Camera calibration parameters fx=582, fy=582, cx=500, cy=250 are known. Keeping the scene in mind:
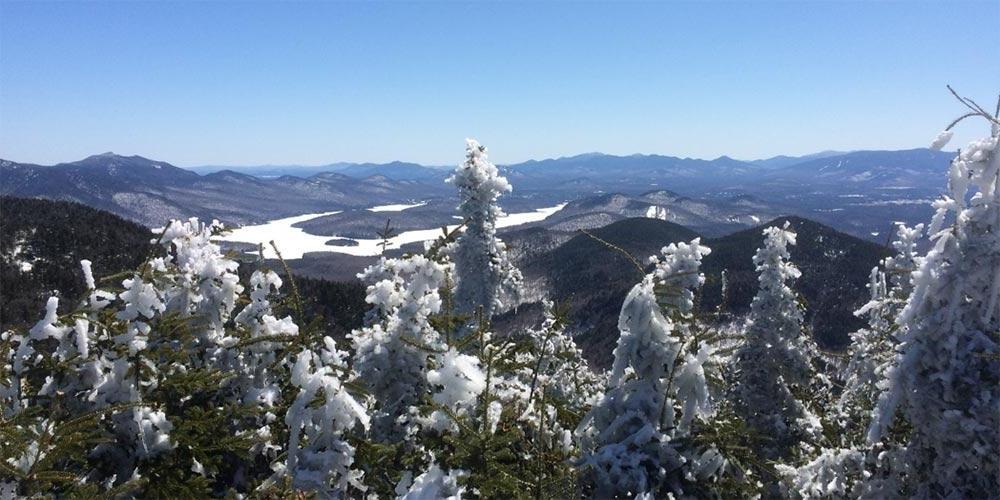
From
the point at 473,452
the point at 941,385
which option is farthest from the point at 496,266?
the point at 473,452

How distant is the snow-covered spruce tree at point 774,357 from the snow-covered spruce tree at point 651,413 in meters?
14.0

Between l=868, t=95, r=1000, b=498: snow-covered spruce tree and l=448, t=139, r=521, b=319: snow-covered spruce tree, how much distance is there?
14370 mm

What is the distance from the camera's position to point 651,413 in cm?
471

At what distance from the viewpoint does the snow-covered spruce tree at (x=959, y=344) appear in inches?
212

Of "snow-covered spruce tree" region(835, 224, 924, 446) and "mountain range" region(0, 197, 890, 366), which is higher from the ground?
"snow-covered spruce tree" region(835, 224, 924, 446)

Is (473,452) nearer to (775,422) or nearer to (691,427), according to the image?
(691,427)

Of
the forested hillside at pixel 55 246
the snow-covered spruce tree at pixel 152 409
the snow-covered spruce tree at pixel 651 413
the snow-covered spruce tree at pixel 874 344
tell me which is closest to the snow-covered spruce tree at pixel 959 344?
the snow-covered spruce tree at pixel 874 344

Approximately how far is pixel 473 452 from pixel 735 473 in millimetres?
2475

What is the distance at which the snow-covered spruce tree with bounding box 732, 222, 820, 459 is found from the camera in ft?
57.3

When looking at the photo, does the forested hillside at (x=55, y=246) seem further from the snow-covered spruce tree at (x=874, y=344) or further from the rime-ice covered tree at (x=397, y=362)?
the snow-covered spruce tree at (x=874, y=344)

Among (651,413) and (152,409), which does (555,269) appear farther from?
(152,409)

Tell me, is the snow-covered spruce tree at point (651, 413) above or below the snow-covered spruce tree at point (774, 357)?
above

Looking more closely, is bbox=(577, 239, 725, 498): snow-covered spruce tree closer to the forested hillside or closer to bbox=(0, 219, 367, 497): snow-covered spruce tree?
bbox=(0, 219, 367, 497): snow-covered spruce tree

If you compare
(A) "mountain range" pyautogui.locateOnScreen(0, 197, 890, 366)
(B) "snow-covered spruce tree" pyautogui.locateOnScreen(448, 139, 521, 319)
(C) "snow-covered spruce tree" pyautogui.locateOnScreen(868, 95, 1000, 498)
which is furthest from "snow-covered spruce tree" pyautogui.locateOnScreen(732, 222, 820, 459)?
(C) "snow-covered spruce tree" pyautogui.locateOnScreen(868, 95, 1000, 498)
